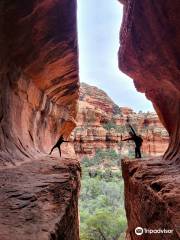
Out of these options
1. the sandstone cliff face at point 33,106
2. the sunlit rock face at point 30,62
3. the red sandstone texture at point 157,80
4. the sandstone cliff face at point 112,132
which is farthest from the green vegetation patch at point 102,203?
the red sandstone texture at point 157,80

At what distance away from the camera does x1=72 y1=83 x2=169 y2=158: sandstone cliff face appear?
4478 cm

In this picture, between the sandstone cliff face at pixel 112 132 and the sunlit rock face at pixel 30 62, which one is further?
the sandstone cliff face at pixel 112 132

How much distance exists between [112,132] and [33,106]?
3615 cm

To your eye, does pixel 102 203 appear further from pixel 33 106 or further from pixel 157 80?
pixel 157 80

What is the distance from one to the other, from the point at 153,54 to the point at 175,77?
2.94 feet

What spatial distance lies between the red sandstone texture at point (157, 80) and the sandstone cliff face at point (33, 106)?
5.07 feet

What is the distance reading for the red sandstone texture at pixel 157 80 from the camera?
4.54 meters

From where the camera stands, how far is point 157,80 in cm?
856

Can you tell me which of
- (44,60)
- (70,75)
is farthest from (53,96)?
(44,60)

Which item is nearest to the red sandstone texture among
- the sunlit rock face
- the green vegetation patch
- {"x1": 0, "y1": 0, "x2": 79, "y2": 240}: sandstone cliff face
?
{"x1": 0, "y1": 0, "x2": 79, "y2": 240}: sandstone cliff face

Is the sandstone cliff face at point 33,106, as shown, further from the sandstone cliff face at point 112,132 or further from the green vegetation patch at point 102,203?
the sandstone cliff face at point 112,132

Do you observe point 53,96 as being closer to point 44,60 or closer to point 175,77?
point 44,60

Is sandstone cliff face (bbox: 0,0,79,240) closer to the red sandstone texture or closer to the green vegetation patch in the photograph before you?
the red sandstone texture

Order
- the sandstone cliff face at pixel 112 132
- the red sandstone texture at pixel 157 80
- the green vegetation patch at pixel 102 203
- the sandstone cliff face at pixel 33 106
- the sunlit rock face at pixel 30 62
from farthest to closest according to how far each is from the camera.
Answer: the sandstone cliff face at pixel 112 132 → the green vegetation patch at pixel 102 203 → the sunlit rock face at pixel 30 62 → the red sandstone texture at pixel 157 80 → the sandstone cliff face at pixel 33 106
